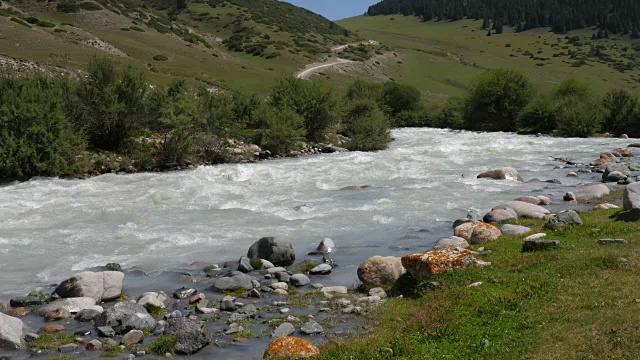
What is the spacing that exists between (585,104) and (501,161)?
27.7 meters

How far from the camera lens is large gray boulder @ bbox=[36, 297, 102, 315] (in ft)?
37.9

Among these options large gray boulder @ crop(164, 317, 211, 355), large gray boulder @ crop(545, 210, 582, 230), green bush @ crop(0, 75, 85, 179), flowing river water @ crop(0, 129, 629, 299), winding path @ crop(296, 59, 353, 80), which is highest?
winding path @ crop(296, 59, 353, 80)

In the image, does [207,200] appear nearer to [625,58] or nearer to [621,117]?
[621,117]

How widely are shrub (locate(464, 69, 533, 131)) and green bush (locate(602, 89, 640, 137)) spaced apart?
10.9m

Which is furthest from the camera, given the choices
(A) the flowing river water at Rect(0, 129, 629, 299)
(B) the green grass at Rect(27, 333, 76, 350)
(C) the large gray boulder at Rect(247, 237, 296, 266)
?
(A) the flowing river water at Rect(0, 129, 629, 299)

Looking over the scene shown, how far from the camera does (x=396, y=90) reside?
83.2m

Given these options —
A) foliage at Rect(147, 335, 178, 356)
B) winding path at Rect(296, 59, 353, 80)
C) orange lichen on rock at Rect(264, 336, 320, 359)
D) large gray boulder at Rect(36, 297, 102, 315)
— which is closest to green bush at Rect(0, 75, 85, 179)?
large gray boulder at Rect(36, 297, 102, 315)

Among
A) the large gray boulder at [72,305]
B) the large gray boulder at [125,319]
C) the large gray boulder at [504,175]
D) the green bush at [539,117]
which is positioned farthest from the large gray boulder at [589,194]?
the green bush at [539,117]

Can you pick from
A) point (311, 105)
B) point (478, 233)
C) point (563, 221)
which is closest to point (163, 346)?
point (478, 233)

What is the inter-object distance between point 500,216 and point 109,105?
81.1ft

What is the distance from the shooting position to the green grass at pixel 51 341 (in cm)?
969

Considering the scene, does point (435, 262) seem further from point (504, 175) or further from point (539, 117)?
point (539, 117)

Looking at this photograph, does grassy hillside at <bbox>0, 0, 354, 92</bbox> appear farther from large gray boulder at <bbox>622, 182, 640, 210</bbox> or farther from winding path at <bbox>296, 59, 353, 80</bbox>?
large gray boulder at <bbox>622, 182, 640, 210</bbox>

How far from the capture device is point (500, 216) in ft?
60.6
